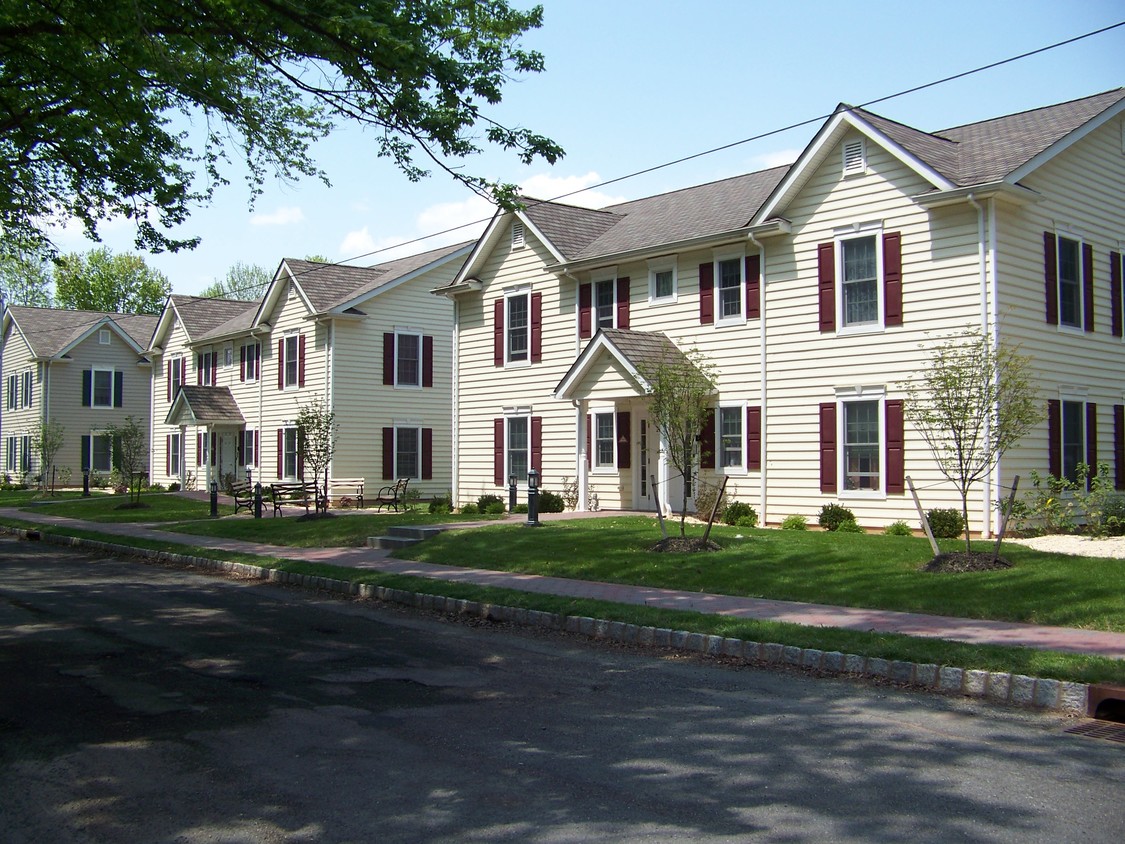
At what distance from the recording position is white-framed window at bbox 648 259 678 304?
904 inches

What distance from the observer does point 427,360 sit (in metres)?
35.0

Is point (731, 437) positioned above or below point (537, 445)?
above

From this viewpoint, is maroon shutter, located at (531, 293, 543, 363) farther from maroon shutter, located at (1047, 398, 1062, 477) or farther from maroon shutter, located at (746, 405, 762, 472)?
maroon shutter, located at (1047, 398, 1062, 477)

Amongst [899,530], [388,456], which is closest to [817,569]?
[899,530]

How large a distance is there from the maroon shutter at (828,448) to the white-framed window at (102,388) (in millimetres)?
42275

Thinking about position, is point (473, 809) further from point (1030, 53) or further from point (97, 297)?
point (97, 297)

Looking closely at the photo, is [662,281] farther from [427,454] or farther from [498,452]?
[427,454]

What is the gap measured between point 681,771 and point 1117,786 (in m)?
2.58

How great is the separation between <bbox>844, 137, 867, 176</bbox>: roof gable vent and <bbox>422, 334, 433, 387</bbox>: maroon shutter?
61.1 feet

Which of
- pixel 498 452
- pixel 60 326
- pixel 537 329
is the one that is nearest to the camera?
pixel 537 329

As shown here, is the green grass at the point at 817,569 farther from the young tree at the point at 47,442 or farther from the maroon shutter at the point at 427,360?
the young tree at the point at 47,442

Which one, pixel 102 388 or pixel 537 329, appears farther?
pixel 102 388

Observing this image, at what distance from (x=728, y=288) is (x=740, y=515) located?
508 centimetres

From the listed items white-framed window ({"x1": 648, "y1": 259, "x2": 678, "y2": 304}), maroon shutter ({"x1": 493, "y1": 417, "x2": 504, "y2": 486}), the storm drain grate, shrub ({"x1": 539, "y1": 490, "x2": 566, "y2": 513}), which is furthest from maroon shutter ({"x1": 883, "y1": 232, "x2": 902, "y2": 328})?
the storm drain grate
